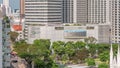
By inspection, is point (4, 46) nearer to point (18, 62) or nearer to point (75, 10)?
point (18, 62)

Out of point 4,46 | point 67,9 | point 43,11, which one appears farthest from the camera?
point 67,9

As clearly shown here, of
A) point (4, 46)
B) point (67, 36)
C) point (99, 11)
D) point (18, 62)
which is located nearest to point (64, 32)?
point (67, 36)

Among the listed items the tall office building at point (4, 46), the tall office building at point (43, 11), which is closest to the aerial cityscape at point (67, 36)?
the tall office building at point (43, 11)

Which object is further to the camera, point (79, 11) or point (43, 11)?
point (79, 11)

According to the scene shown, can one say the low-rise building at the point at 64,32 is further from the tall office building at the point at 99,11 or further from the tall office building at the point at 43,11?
the tall office building at the point at 99,11

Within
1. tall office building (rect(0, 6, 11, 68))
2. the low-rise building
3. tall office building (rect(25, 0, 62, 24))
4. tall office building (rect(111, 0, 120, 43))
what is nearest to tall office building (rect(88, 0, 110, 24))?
tall office building (rect(111, 0, 120, 43))

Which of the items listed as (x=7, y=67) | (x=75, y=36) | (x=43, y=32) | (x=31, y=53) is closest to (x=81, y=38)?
(x=75, y=36)

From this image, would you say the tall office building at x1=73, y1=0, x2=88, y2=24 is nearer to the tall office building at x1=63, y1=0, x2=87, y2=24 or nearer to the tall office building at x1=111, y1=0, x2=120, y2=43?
the tall office building at x1=63, y1=0, x2=87, y2=24
